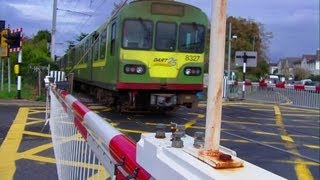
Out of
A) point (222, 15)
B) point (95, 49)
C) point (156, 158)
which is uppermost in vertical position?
point (95, 49)

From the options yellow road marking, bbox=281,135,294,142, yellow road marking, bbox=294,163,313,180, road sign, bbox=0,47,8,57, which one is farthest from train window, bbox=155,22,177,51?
road sign, bbox=0,47,8,57

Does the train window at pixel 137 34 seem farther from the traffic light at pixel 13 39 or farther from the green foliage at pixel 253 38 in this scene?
the green foliage at pixel 253 38

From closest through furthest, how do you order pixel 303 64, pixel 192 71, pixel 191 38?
1. pixel 191 38
2. pixel 192 71
3. pixel 303 64

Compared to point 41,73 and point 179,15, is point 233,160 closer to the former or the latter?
point 179,15

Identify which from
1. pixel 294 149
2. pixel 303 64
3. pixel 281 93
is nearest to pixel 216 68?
pixel 294 149

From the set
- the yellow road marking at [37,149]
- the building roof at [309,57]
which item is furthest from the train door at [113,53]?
the building roof at [309,57]

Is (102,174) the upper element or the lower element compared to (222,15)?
lower

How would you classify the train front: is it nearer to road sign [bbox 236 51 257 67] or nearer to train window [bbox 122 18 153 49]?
train window [bbox 122 18 153 49]

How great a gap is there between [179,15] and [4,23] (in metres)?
12.9

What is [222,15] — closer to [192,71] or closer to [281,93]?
[192,71]

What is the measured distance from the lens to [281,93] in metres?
30.5

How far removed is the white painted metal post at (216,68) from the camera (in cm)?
250

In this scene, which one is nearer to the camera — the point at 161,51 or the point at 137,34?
the point at 137,34

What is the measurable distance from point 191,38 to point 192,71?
0.94 meters
